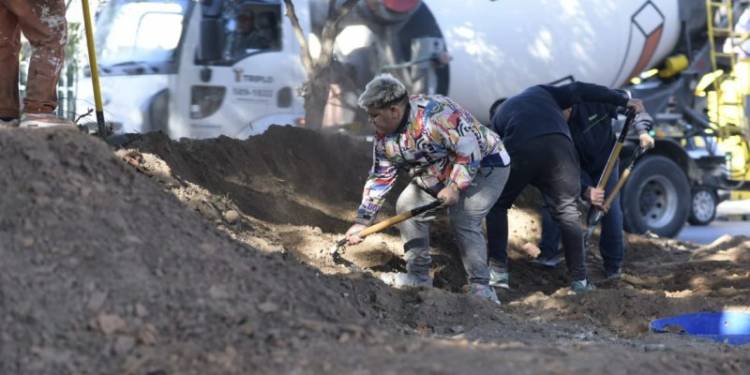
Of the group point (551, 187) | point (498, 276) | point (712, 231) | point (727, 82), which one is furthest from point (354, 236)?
point (712, 231)

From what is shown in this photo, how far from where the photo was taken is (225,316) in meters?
4.77

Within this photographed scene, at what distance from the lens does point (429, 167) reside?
7.13 m

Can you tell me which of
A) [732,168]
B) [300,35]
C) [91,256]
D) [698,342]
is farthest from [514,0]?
→ [91,256]

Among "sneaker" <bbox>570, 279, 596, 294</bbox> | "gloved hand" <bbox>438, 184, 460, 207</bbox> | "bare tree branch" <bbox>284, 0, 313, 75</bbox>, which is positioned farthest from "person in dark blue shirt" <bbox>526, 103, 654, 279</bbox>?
"bare tree branch" <bbox>284, 0, 313, 75</bbox>

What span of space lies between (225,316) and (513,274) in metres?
4.92

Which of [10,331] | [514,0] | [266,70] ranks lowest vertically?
[10,331]

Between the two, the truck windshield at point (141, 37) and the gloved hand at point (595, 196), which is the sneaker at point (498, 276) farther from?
the truck windshield at point (141, 37)

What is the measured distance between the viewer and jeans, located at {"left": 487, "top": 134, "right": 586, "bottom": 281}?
25.7 feet

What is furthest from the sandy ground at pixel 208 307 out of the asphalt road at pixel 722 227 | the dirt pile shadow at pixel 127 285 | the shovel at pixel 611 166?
the asphalt road at pixel 722 227

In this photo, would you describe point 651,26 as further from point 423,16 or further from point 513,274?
point 513,274

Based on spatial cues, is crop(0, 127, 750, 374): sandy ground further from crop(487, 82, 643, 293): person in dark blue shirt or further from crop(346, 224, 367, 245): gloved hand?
crop(487, 82, 643, 293): person in dark blue shirt

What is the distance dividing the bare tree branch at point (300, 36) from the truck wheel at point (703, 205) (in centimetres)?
622

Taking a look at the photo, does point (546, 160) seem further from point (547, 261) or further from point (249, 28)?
point (249, 28)

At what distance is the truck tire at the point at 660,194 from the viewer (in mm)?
12828
